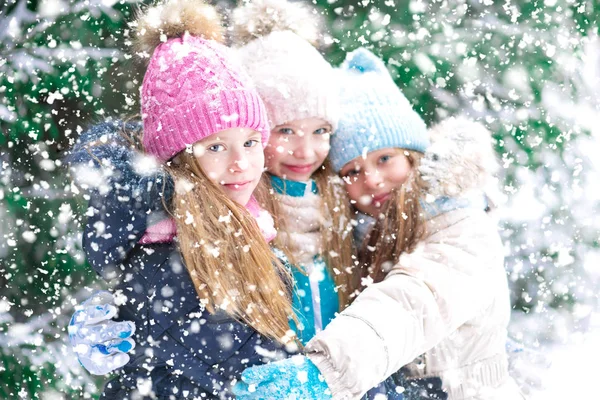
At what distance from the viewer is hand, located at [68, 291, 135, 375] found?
2.28 meters

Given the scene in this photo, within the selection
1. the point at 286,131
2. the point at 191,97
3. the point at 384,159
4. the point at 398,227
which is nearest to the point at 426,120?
the point at 384,159

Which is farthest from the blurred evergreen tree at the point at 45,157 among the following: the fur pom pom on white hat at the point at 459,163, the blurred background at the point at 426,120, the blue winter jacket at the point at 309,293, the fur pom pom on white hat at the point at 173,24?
the fur pom pom on white hat at the point at 459,163

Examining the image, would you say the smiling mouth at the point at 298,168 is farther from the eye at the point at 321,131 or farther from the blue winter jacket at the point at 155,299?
the blue winter jacket at the point at 155,299

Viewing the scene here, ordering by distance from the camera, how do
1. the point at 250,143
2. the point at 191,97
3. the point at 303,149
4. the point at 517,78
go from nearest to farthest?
the point at 191,97 < the point at 250,143 < the point at 303,149 < the point at 517,78

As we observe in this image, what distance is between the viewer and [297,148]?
8.50 feet

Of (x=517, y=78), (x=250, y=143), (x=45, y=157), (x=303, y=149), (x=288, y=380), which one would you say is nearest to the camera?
(x=288, y=380)

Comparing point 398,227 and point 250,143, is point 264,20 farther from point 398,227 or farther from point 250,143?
point 398,227

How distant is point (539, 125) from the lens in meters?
3.78

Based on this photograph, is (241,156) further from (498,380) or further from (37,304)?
(37,304)

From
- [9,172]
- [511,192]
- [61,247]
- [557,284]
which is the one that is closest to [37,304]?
[61,247]

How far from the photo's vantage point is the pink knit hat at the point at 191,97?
7.23 ft

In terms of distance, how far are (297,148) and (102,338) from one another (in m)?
0.94

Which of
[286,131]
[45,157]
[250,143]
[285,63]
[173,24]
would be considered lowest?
[45,157]

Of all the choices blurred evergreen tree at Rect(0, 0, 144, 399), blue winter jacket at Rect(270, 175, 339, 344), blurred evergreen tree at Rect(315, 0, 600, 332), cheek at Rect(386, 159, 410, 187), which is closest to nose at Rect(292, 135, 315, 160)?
blue winter jacket at Rect(270, 175, 339, 344)
